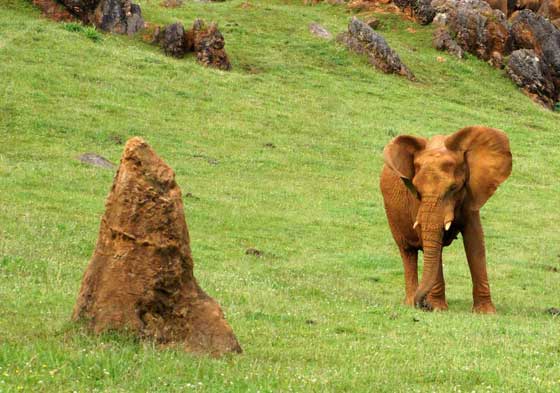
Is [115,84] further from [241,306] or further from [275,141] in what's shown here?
[241,306]

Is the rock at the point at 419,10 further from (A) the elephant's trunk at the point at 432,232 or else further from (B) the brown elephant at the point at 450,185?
(A) the elephant's trunk at the point at 432,232

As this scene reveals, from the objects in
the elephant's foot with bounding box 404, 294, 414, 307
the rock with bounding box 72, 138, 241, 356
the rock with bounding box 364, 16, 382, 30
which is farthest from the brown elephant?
the rock with bounding box 364, 16, 382, 30

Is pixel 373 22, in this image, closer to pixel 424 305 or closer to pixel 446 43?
pixel 446 43

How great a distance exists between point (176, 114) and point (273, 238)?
14369 millimetres

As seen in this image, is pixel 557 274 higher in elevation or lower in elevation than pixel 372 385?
lower

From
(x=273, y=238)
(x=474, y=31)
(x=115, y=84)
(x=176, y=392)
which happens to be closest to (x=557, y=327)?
(x=176, y=392)

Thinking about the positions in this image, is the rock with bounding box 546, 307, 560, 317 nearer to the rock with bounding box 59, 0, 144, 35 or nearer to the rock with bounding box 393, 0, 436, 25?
the rock with bounding box 59, 0, 144, 35

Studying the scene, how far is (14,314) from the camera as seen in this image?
12.6 m

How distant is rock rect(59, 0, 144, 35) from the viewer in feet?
163

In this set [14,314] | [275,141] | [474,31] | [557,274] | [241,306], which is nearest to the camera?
[14,314]

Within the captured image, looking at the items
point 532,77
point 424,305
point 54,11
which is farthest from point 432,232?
point 532,77

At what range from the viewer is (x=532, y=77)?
5869 cm

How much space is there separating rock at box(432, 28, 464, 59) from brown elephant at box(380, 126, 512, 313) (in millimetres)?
42150

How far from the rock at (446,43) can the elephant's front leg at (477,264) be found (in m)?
42.4
